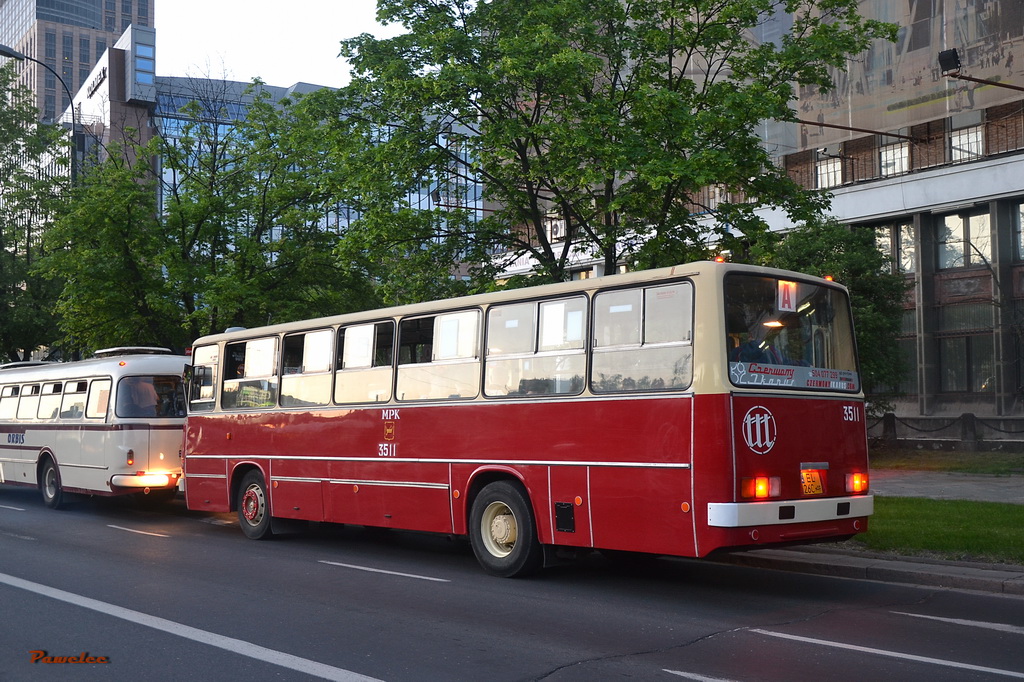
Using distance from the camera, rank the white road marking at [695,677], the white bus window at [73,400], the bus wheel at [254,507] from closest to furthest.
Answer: the white road marking at [695,677]
the bus wheel at [254,507]
the white bus window at [73,400]

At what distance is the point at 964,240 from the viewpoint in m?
33.8

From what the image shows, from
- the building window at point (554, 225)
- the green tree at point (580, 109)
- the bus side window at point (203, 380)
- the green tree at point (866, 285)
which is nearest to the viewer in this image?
the green tree at point (580, 109)

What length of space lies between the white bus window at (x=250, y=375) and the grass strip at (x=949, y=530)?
8.17 meters

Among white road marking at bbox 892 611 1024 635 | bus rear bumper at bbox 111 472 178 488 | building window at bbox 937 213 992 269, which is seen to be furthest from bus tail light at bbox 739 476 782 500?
building window at bbox 937 213 992 269

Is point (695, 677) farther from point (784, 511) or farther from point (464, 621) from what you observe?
point (784, 511)

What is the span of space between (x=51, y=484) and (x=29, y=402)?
6.82 ft

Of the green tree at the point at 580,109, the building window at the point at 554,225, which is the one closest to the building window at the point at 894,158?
the building window at the point at 554,225

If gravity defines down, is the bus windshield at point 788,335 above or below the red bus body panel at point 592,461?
above

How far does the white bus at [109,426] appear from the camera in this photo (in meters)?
18.7

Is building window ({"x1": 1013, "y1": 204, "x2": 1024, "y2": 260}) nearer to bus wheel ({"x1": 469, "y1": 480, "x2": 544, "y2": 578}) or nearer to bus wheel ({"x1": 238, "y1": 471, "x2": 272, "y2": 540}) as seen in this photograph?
bus wheel ({"x1": 238, "y1": 471, "x2": 272, "y2": 540})

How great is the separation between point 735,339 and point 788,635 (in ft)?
8.94

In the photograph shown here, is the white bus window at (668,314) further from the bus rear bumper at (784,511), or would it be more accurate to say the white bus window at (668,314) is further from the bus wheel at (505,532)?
the bus wheel at (505,532)

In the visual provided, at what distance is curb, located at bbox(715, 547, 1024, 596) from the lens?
10.2m

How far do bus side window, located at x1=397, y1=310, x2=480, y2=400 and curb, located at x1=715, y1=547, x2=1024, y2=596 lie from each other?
3654mm
